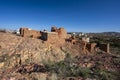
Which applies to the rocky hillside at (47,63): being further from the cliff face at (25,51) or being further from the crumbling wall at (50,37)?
the crumbling wall at (50,37)

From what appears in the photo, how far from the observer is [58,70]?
9.59 metres

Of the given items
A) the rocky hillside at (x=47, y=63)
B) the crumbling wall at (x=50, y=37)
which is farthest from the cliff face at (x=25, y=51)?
the crumbling wall at (x=50, y=37)

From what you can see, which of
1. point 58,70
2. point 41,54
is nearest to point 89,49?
point 41,54

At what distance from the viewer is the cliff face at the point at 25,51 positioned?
38.7 feet

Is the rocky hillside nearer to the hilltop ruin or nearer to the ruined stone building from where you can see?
the hilltop ruin

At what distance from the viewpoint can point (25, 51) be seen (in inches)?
502

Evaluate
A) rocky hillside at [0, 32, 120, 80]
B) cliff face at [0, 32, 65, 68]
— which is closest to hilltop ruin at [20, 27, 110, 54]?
rocky hillside at [0, 32, 120, 80]

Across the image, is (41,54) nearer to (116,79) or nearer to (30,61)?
(30,61)

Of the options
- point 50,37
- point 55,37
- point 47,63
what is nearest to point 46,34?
point 50,37

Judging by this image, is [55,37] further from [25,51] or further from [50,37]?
[25,51]

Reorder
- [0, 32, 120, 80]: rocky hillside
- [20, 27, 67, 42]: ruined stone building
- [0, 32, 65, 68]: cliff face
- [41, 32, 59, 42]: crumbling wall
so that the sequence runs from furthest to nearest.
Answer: [20, 27, 67, 42]: ruined stone building, [41, 32, 59, 42]: crumbling wall, [0, 32, 65, 68]: cliff face, [0, 32, 120, 80]: rocky hillside

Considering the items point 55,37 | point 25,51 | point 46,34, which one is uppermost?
point 46,34

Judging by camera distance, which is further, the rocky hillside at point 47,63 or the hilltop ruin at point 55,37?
the hilltop ruin at point 55,37

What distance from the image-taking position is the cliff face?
11.8m
